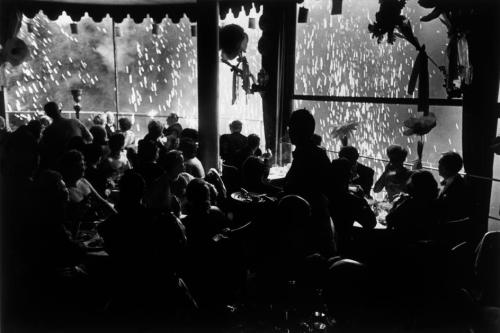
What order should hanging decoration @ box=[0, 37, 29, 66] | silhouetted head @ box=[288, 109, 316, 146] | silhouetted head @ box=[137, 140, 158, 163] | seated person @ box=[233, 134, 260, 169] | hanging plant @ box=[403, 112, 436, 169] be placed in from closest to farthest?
silhouetted head @ box=[288, 109, 316, 146], silhouetted head @ box=[137, 140, 158, 163], hanging plant @ box=[403, 112, 436, 169], seated person @ box=[233, 134, 260, 169], hanging decoration @ box=[0, 37, 29, 66]

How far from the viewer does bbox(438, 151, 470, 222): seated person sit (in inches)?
120

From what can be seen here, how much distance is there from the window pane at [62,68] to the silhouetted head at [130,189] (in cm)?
2846

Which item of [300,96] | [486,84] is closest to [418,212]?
[486,84]

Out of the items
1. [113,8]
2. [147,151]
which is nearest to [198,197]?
[147,151]

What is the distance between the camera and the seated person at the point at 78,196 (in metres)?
2.60

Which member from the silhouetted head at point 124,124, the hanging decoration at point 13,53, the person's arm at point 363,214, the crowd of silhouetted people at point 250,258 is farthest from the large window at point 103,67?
the crowd of silhouetted people at point 250,258

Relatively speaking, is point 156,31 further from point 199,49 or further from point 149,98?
point 149,98

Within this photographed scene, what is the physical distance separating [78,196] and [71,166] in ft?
0.72

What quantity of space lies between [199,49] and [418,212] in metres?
2.88

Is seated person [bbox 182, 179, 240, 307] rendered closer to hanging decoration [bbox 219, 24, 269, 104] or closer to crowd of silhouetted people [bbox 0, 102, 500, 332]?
crowd of silhouetted people [bbox 0, 102, 500, 332]

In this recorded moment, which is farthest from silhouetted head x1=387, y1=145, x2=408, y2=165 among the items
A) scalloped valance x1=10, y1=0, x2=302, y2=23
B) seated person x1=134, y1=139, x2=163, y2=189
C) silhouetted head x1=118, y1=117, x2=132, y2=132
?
scalloped valance x1=10, y1=0, x2=302, y2=23

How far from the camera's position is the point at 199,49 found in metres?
4.30

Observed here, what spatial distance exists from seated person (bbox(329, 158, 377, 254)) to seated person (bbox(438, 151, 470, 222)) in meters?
0.77

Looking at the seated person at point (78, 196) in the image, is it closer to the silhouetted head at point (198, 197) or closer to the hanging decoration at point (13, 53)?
the silhouetted head at point (198, 197)
